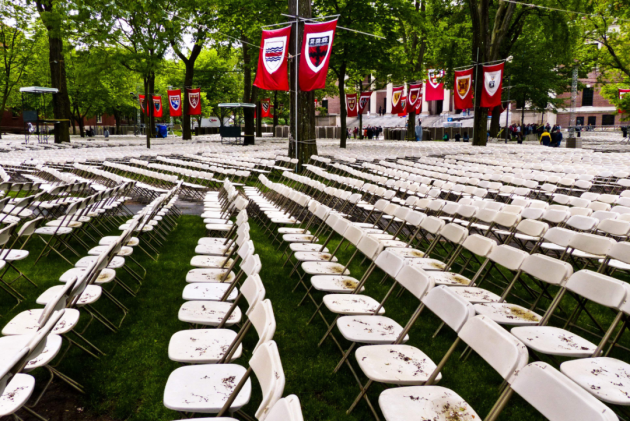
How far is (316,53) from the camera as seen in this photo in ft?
39.3

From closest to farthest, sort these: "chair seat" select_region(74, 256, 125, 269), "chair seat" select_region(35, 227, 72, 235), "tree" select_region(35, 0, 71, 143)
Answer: "chair seat" select_region(74, 256, 125, 269) < "chair seat" select_region(35, 227, 72, 235) < "tree" select_region(35, 0, 71, 143)

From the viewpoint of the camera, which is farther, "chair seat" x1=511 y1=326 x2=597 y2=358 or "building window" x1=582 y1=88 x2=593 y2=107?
"building window" x1=582 y1=88 x2=593 y2=107

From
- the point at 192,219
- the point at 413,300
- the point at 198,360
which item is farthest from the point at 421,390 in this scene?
the point at 192,219

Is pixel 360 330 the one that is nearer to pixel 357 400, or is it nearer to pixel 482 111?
pixel 357 400

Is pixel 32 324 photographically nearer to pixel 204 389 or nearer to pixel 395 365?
pixel 204 389

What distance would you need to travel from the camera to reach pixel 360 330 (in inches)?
134

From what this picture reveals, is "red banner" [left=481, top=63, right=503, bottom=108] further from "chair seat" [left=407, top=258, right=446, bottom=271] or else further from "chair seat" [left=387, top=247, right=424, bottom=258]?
"chair seat" [left=407, top=258, right=446, bottom=271]

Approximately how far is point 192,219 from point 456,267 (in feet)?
16.8

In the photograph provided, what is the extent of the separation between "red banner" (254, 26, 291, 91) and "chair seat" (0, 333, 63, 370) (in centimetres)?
969

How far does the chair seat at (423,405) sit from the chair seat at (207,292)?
1927 millimetres

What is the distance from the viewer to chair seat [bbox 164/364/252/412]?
2.43 metres

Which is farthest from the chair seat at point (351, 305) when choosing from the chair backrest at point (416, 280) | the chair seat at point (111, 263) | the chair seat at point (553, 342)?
the chair seat at point (111, 263)

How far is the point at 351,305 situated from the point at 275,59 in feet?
31.1

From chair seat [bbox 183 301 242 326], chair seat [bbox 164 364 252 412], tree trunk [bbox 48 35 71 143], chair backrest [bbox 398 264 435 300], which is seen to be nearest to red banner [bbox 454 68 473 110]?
chair backrest [bbox 398 264 435 300]
